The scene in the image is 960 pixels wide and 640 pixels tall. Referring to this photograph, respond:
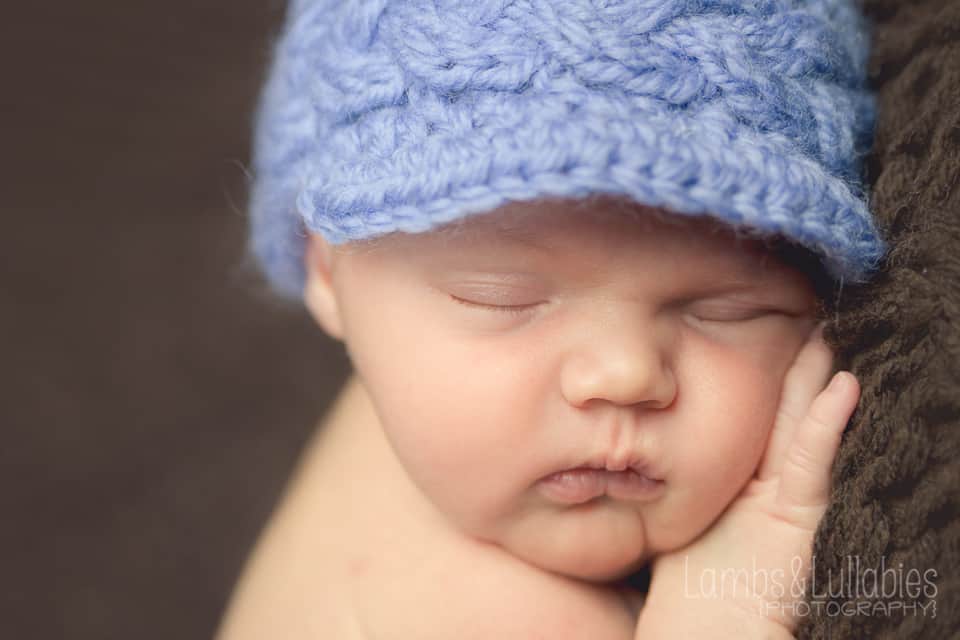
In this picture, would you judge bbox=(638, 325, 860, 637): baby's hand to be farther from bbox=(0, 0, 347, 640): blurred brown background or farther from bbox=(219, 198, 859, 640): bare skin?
bbox=(0, 0, 347, 640): blurred brown background

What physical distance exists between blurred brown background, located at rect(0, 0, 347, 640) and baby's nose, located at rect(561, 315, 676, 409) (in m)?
0.89

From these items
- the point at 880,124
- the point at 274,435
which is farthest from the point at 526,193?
the point at 274,435

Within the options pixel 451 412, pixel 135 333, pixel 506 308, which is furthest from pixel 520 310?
pixel 135 333

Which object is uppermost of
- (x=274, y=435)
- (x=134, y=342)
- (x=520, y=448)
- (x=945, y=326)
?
(x=945, y=326)

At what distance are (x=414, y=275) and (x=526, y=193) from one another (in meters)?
0.22

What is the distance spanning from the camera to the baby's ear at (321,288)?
1295 millimetres

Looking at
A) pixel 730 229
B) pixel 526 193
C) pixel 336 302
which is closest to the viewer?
pixel 526 193

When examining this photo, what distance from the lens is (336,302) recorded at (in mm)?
1266

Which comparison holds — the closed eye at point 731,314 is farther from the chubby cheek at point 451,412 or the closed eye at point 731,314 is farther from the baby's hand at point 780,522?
the chubby cheek at point 451,412

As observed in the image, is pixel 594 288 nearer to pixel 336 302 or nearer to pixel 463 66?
pixel 463 66

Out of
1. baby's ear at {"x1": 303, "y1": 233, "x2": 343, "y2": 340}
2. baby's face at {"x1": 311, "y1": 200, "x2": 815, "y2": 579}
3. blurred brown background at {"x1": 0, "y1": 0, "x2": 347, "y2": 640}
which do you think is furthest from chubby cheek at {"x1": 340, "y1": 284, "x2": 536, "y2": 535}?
blurred brown background at {"x1": 0, "y1": 0, "x2": 347, "y2": 640}

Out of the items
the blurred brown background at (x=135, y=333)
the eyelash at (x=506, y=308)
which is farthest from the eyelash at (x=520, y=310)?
the blurred brown background at (x=135, y=333)

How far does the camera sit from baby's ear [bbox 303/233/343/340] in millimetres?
1295

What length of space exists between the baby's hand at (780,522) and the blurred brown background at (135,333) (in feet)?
3.03
